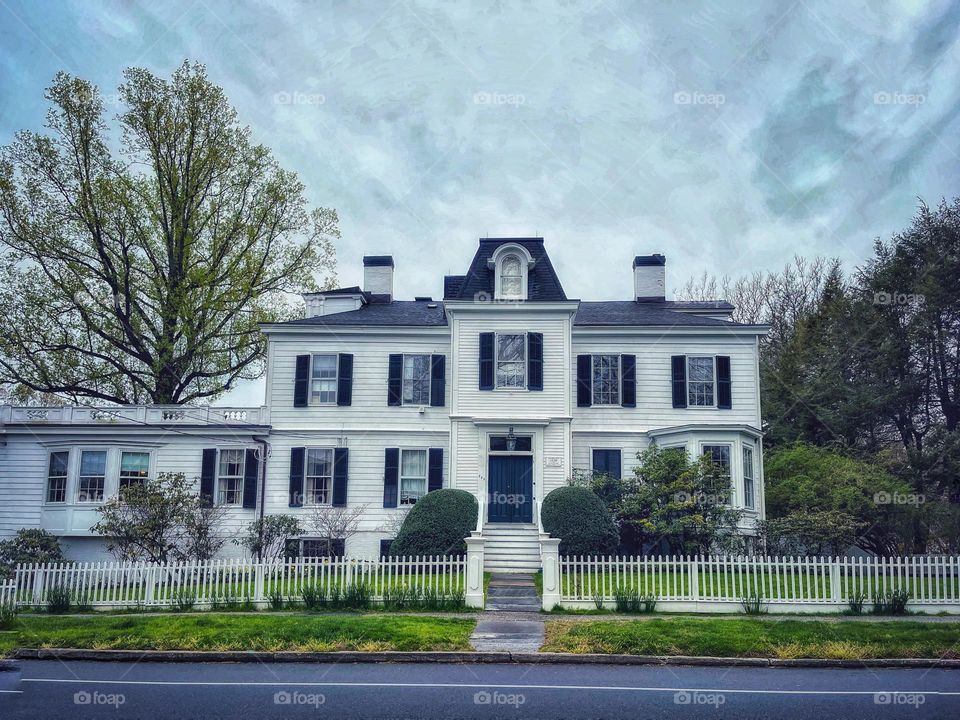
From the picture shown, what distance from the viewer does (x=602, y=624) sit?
1477cm

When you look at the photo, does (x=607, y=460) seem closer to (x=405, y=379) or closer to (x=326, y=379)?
(x=405, y=379)

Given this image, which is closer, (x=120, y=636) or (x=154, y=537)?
(x=120, y=636)

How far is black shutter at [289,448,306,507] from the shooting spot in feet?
88.4

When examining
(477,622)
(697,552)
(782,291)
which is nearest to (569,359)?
(697,552)

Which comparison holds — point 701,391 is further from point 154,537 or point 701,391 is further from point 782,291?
point 782,291

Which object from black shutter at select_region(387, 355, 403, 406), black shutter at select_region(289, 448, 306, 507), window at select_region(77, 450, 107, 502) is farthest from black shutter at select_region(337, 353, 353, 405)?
window at select_region(77, 450, 107, 502)

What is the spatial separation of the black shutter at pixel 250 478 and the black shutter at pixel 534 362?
28.5 ft

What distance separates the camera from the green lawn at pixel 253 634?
13.5 m

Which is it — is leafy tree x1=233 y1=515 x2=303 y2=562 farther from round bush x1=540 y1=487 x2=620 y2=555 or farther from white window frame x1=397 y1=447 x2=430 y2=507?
round bush x1=540 y1=487 x2=620 y2=555

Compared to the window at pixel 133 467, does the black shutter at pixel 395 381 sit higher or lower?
higher

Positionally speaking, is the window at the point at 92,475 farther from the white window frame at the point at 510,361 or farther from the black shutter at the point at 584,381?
the black shutter at the point at 584,381

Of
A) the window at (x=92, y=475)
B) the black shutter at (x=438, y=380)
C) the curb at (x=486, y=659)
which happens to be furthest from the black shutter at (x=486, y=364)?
the curb at (x=486, y=659)

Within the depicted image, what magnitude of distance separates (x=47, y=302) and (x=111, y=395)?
4.02 metres

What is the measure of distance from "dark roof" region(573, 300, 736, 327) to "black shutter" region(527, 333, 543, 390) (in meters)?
2.27
